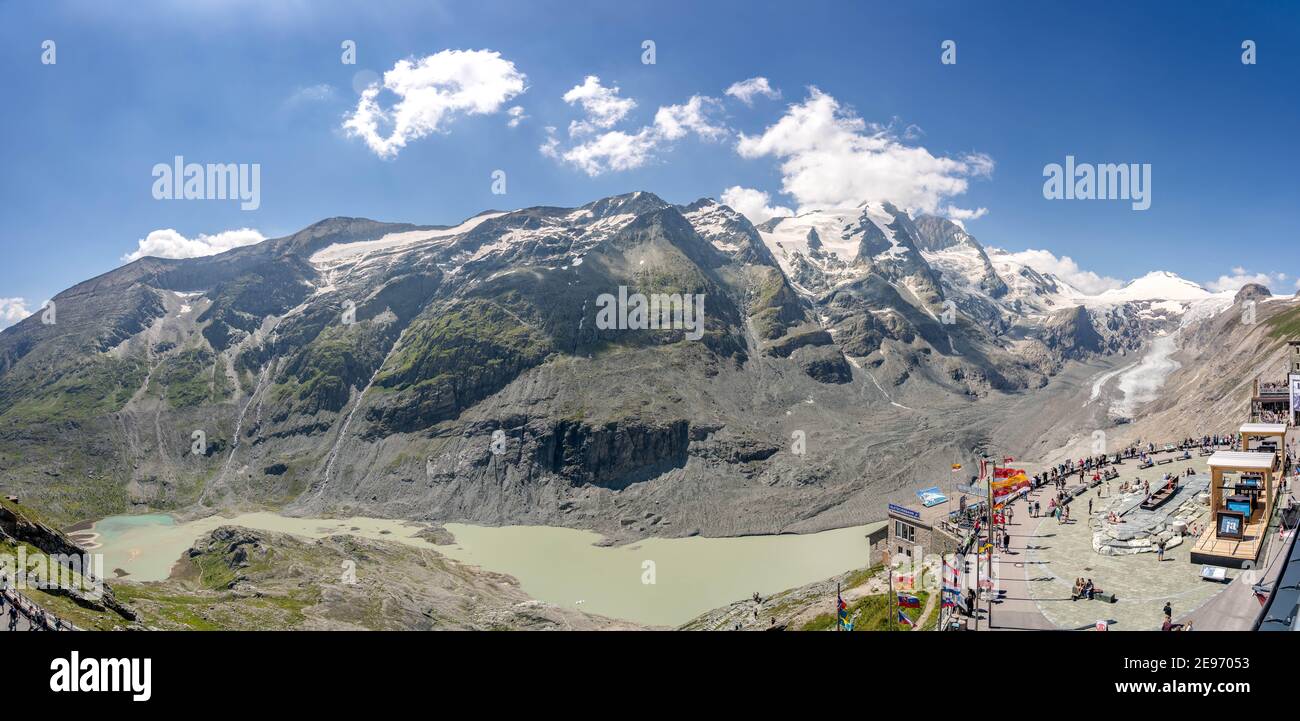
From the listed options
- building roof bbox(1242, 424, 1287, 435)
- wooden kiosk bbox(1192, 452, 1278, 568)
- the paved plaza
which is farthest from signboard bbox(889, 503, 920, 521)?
building roof bbox(1242, 424, 1287, 435)

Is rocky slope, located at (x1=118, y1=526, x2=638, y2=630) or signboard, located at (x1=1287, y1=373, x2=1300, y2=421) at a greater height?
signboard, located at (x1=1287, y1=373, x2=1300, y2=421)

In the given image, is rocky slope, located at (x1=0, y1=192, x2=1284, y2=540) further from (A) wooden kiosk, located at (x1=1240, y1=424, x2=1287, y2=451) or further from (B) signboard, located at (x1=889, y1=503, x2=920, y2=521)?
(A) wooden kiosk, located at (x1=1240, y1=424, x2=1287, y2=451)

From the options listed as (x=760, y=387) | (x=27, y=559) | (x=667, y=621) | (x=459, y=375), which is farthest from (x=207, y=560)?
(x=760, y=387)

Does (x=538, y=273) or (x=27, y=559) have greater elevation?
(x=538, y=273)

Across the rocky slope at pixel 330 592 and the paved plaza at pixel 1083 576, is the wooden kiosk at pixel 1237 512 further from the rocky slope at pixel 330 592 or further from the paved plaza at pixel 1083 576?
the rocky slope at pixel 330 592

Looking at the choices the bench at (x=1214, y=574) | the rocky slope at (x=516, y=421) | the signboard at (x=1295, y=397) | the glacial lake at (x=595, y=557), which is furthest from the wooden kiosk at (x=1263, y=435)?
the rocky slope at (x=516, y=421)

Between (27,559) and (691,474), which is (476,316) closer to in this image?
(691,474)
